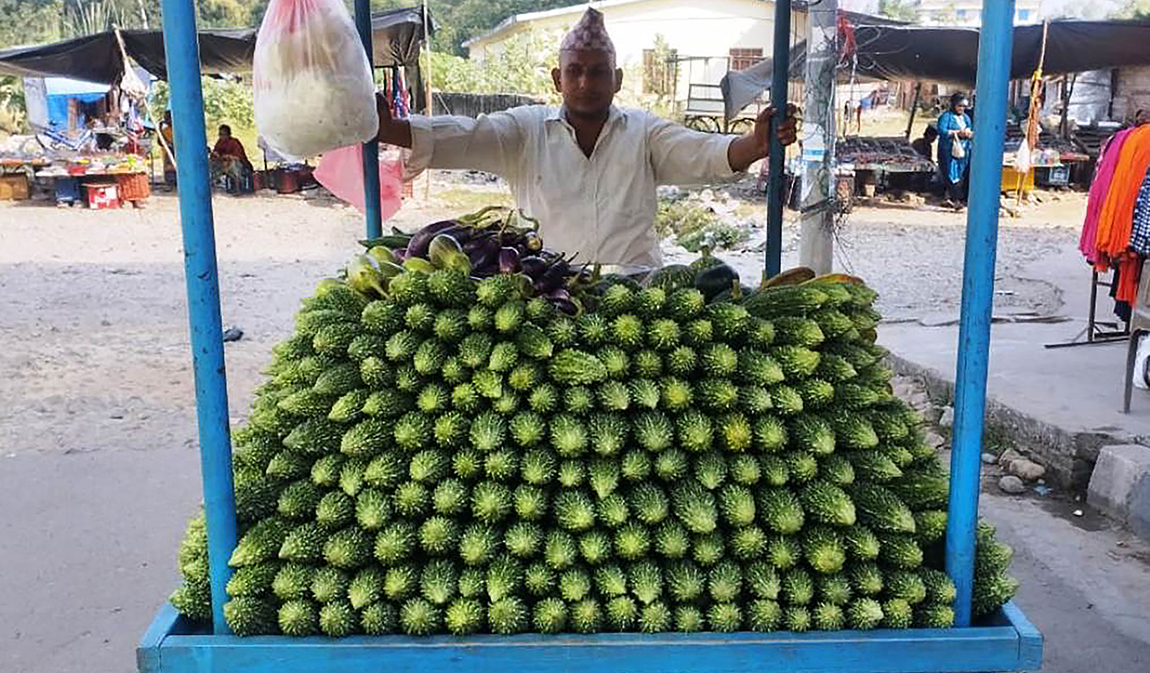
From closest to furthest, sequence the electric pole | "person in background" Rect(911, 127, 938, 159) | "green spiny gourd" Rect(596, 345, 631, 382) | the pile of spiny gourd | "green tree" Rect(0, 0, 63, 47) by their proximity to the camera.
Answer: the pile of spiny gourd, "green spiny gourd" Rect(596, 345, 631, 382), the electric pole, "person in background" Rect(911, 127, 938, 159), "green tree" Rect(0, 0, 63, 47)

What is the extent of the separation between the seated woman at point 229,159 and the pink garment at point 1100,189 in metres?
14.0

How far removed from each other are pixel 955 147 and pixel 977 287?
14675mm

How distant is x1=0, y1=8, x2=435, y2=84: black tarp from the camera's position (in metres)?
13.8

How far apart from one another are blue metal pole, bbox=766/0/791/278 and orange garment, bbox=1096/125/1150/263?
123 inches

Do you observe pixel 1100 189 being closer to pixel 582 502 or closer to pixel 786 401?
pixel 786 401

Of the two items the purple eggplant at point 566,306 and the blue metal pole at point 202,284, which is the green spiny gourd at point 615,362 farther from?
the blue metal pole at point 202,284

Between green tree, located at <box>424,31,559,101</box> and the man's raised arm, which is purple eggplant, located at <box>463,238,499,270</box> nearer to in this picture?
the man's raised arm

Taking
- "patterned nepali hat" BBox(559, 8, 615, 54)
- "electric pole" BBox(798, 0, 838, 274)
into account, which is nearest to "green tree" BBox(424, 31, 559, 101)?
"electric pole" BBox(798, 0, 838, 274)

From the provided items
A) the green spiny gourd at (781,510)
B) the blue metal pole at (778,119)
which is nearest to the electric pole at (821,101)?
the blue metal pole at (778,119)

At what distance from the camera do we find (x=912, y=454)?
6.38 feet

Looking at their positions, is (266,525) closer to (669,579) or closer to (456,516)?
(456,516)

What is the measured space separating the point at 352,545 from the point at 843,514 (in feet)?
2.73

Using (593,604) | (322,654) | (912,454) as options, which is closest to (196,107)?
(322,654)

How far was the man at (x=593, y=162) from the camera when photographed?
10.8 feet
